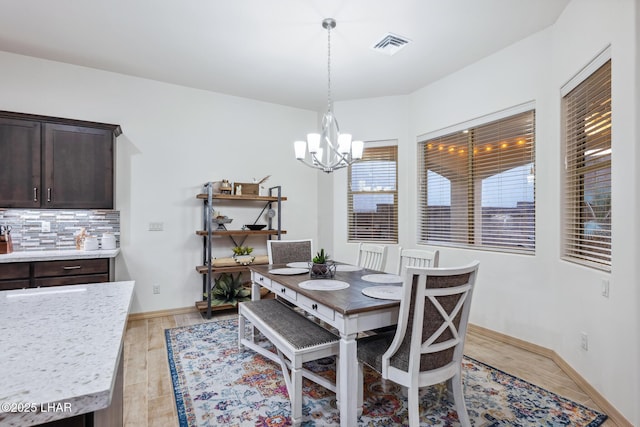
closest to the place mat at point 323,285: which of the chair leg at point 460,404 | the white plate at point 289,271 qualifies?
the white plate at point 289,271

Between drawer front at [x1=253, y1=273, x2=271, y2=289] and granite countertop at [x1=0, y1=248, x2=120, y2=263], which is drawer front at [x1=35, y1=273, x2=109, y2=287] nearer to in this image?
granite countertop at [x1=0, y1=248, x2=120, y2=263]

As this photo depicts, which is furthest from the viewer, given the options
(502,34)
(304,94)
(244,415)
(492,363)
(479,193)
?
(304,94)

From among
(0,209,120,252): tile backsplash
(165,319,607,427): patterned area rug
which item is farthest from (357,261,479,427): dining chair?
(0,209,120,252): tile backsplash

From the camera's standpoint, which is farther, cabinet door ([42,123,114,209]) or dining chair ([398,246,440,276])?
cabinet door ([42,123,114,209])

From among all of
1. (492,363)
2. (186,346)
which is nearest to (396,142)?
(492,363)

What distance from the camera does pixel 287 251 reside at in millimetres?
3539

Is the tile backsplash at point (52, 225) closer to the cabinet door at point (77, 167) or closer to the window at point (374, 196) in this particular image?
the cabinet door at point (77, 167)

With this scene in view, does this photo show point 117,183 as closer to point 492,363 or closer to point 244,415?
point 244,415

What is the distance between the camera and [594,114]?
8.00ft

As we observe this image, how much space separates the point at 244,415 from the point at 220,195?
261 centimetres

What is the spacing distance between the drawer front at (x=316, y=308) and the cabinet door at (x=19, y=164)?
9.58 ft

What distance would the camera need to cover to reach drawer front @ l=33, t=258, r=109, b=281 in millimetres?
3066

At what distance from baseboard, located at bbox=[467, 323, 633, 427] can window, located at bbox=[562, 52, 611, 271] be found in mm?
848

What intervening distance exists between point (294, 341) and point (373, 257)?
1.58m
